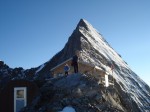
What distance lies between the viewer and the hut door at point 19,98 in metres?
24.5

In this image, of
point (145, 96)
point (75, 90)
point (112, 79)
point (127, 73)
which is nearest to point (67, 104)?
point (75, 90)

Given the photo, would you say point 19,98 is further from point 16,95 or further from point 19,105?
point 19,105

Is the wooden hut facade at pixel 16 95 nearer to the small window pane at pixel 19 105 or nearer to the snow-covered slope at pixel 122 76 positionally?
the small window pane at pixel 19 105

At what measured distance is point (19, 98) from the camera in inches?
976

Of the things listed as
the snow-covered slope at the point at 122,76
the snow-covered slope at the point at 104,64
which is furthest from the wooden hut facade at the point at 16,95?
the snow-covered slope at the point at 122,76

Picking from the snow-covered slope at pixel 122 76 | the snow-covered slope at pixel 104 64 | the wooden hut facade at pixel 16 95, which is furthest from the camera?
the snow-covered slope at pixel 122 76

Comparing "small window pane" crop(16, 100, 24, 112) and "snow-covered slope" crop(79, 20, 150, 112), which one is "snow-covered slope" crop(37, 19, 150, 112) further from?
"small window pane" crop(16, 100, 24, 112)

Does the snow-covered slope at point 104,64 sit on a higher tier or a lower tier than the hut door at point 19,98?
higher

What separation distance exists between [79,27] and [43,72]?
12.3 metres

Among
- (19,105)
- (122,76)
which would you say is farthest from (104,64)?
(19,105)

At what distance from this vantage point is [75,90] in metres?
25.2

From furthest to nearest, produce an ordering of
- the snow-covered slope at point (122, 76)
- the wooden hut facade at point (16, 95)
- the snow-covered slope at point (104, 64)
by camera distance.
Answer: the snow-covered slope at point (122, 76)
the snow-covered slope at point (104, 64)
the wooden hut facade at point (16, 95)

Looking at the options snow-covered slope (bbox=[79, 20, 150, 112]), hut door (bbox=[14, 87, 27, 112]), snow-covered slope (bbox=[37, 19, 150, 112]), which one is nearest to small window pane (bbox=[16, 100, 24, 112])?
hut door (bbox=[14, 87, 27, 112])

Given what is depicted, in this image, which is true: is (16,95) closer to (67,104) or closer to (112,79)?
(67,104)
